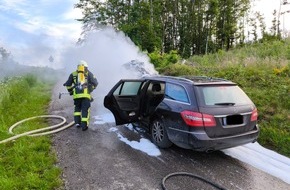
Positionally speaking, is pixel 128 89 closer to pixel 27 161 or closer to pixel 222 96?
pixel 222 96

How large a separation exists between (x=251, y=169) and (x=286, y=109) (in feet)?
9.30

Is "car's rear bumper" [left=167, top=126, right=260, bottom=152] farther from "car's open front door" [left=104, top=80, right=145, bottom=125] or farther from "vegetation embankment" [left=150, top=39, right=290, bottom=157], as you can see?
"car's open front door" [left=104, top=80, right=145, bottom=125]

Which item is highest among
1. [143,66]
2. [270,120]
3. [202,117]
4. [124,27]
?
[124,27]

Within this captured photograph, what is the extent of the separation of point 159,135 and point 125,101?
1.78 metres

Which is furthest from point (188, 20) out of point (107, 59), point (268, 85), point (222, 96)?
point (222, 96)

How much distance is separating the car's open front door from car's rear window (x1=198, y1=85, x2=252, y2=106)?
6.59ft

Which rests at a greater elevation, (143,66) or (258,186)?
(143,66)

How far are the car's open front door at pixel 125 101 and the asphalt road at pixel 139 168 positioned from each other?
52 centimetres

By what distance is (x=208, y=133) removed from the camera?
14.8 ft

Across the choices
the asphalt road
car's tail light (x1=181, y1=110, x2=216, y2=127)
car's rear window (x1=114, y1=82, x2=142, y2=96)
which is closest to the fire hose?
the asphalt road

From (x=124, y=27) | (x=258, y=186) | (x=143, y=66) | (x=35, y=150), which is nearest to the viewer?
(x=258, y=186)

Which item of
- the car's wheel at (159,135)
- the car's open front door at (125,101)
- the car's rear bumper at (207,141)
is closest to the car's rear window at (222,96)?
the car's rear bumper at (207,141)

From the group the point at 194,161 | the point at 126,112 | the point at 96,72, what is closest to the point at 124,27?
the point at 96,72

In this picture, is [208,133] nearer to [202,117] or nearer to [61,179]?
[202,117]
